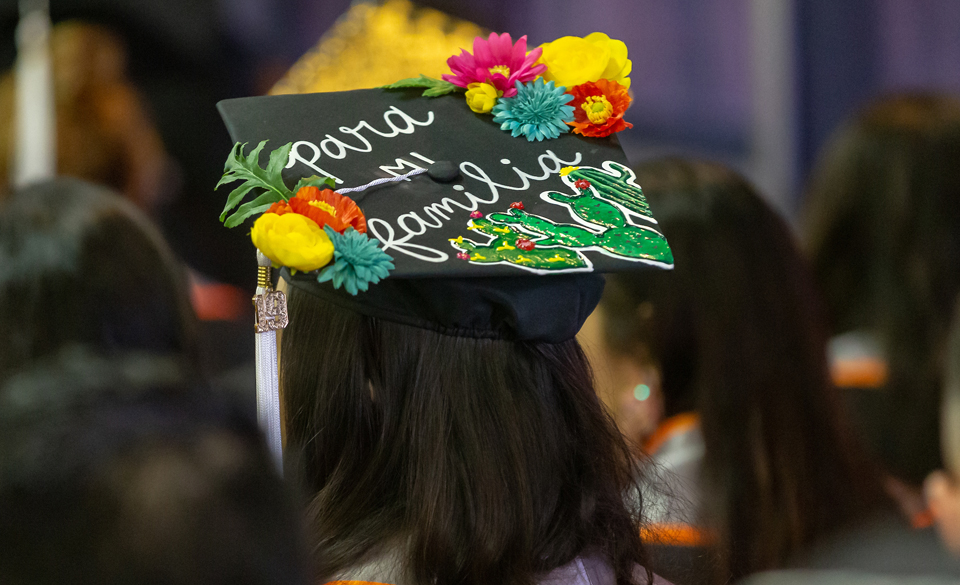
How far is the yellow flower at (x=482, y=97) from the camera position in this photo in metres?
1.17

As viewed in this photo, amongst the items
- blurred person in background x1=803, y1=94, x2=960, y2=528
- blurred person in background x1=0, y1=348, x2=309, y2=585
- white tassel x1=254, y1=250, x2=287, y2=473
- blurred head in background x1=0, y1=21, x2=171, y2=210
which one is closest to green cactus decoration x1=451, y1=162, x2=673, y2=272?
white tassel x1=254, y1=250, x2=287, y2=473

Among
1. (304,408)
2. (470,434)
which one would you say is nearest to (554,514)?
(470,434)

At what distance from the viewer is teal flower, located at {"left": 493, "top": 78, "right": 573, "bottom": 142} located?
1.16m

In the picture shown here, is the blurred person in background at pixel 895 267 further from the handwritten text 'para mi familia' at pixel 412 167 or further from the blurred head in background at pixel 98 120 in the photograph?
the blurred head in background at pixel 98 120

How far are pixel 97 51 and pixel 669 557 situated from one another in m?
2.50

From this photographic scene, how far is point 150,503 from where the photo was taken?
0.42m

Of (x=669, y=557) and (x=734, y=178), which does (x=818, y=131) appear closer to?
(x=734, y=178)

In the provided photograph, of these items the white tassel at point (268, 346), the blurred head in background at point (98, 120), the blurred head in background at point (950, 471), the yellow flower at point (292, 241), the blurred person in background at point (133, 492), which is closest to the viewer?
the blurred person in background at point (133, 492)

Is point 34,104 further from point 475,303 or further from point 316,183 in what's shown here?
point 475,303

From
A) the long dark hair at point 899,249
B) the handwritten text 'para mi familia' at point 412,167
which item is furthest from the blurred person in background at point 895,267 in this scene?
the handwritten text 'para mi familia' at point 412,167

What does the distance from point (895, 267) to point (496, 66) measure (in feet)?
4.51

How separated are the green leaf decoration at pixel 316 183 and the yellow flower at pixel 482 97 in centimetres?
25

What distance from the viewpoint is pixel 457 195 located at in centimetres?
107

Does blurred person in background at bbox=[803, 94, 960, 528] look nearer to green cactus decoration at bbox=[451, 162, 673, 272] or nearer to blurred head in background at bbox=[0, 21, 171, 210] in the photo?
green cactus decoration at bbox=[451, 162, 673, 272]
